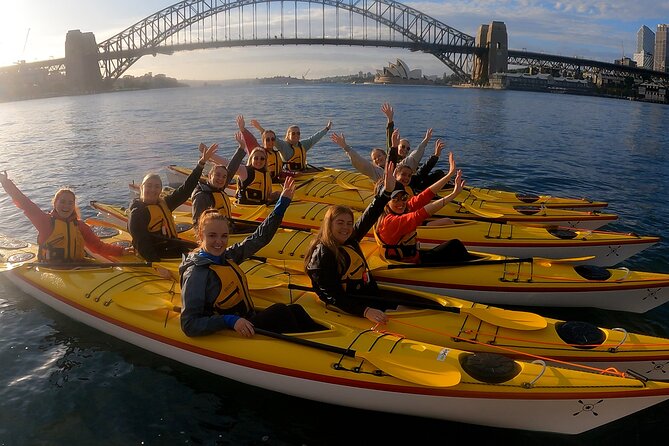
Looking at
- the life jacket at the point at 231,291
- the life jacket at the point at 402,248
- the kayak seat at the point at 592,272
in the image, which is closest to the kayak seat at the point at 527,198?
the kayak seat at the point at 592,272

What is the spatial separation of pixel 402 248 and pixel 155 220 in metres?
3.31

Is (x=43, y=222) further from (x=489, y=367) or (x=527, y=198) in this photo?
(x=527, y=198)

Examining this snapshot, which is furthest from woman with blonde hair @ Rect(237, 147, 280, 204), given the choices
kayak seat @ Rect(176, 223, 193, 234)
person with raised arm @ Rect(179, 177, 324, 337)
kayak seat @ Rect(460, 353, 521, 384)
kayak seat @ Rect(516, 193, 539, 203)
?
kayak seat @ Rect(460, 353, 521, 384)

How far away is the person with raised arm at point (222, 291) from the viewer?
4.62 metres

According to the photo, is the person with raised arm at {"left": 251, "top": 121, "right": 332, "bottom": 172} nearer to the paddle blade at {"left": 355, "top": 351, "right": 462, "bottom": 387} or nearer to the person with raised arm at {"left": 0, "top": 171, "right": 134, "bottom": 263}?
the person with raised arm at {"left": 0, "top": 171, "right": 134, "bottom": 263}

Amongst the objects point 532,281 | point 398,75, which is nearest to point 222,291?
point 532,281

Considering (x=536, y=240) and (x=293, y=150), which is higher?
(x=293, y=150)

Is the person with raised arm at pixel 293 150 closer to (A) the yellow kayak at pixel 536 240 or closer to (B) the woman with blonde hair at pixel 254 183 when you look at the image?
(B) the woman with blonde hair at pixel 254 183

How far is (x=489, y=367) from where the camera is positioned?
4.42 m

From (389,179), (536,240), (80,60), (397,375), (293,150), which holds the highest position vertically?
(80,60)

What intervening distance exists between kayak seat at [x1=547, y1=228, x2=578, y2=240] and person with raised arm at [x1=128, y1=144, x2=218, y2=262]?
217 inches

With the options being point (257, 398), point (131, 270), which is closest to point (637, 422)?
point (257, 398)

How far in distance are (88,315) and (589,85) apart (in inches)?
4182

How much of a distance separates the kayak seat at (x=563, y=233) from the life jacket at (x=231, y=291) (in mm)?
5471
